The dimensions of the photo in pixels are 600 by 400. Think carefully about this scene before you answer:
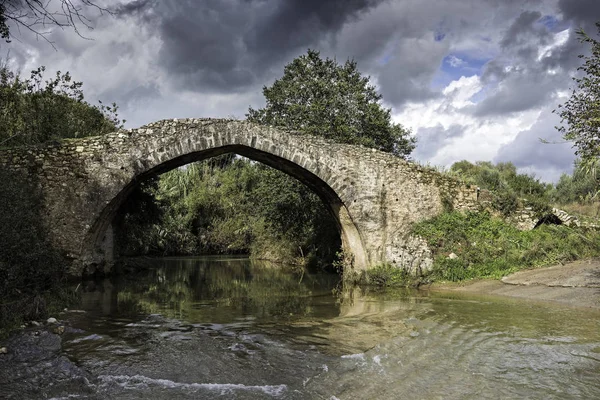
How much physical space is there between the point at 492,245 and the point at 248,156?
744 cm

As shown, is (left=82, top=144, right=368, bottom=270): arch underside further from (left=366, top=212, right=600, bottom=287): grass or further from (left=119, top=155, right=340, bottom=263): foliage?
(left=119, top=155, right=340, bottom=263): foliage

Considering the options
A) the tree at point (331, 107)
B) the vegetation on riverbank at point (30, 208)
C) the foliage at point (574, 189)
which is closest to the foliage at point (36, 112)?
the vegetation on riverbank at point (30, 208)

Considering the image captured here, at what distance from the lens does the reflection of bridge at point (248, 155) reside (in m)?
12.3

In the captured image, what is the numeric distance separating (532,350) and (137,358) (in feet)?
15.8

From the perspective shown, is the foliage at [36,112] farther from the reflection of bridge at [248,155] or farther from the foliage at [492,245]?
the foliage at [492,245]

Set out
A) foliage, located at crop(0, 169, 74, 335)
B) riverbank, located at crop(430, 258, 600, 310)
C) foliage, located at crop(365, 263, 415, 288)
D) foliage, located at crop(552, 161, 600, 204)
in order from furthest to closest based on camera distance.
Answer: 1. foliage, located at crop(552, 161, 600, 204)
2. foliage, located at crop(365, 263, 415, 288)
3. riverbank, located at crop(430, 258, 600, 310)
4. foliage, located at crop(0, 169, 74, 335)

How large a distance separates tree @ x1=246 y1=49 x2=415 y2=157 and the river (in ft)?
36.5

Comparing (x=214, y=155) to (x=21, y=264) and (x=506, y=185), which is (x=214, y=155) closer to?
(x=21, y=264)

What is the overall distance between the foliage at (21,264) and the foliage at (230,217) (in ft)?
18.8

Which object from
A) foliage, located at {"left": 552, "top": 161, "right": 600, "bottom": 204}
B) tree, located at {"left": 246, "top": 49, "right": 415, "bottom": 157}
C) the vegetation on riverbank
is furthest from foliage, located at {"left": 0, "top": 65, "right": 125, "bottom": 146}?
foliage, located at {"left": 552, "top": 161, "right": 600, "bottom": 204}

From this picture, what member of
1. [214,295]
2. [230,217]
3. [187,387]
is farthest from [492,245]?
[230,217]

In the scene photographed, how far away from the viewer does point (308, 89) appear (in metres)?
21.9

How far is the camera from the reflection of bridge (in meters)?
12.3

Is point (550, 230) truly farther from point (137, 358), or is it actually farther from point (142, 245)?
point (142, 245)
